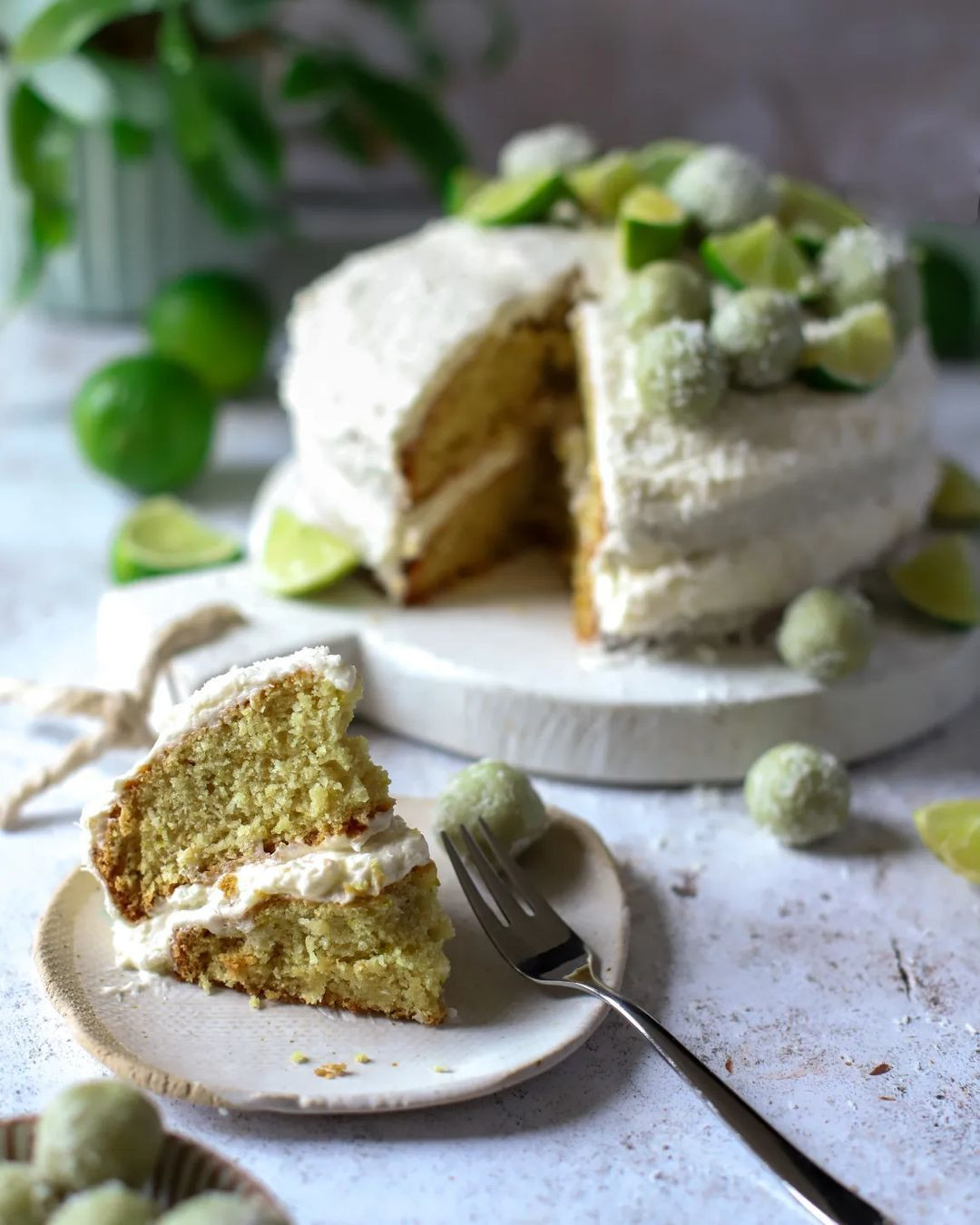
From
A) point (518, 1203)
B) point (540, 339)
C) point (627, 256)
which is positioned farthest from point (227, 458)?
point (518, 1203)

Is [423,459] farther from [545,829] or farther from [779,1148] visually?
[779,1148]

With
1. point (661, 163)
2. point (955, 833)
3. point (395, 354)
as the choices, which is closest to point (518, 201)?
point (661, 163)

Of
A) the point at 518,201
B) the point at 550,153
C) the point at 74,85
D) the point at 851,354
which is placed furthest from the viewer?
the point at 74,85

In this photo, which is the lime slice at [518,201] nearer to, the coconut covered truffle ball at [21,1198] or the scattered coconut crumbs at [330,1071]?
the scattered coconut crumbs at [330,1071]

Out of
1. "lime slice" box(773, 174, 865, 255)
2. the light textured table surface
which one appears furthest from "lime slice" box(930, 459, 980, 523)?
"lime slice" box(773, 174, 865, 255)

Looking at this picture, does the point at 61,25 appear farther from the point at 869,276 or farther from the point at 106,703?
the point at 869,276

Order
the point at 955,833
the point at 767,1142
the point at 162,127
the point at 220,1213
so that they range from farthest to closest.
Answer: the point at 162,127 < the point at 955,833 < the point at 767,1142 < the point at 220,1213

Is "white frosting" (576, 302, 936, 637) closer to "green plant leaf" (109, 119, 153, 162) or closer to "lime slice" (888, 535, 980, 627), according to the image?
"lime slice" (888, 535, 980, 627)
